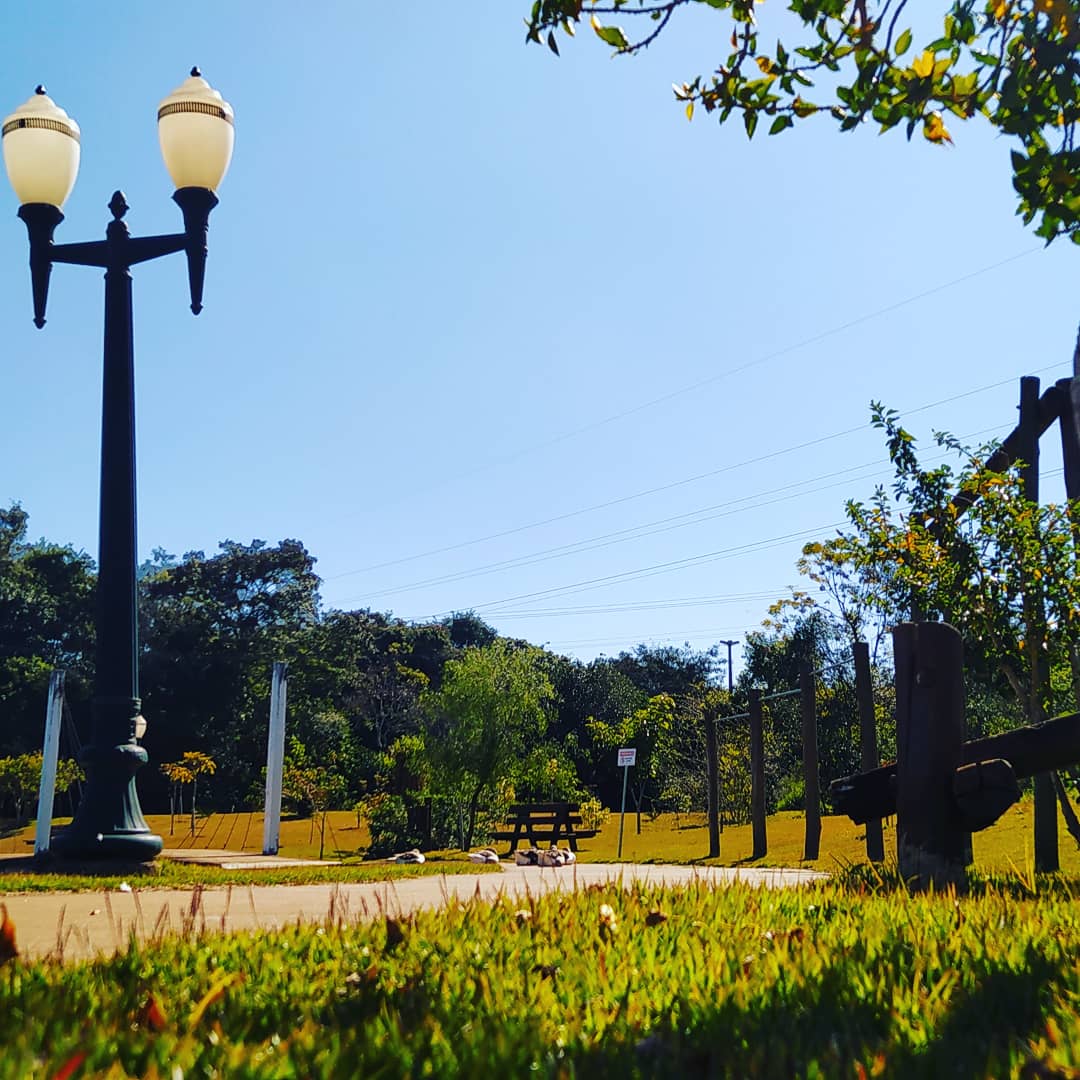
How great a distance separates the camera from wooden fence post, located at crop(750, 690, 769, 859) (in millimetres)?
17334

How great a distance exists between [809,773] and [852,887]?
11704 millimetres

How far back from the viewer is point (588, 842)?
26891 mm

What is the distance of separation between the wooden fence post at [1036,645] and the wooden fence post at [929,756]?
174 inches

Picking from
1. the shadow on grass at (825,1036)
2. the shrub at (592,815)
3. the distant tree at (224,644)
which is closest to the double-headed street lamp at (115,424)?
the shadow on grass at (825,1036)

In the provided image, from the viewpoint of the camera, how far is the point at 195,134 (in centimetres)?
918

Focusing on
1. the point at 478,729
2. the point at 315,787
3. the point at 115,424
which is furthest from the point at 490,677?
the point at 115,424

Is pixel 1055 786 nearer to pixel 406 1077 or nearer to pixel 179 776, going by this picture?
pixel 406 1077

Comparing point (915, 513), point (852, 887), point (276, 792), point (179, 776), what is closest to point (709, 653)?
point (179, 776)

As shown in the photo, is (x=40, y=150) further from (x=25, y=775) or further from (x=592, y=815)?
(x=25, y=775)

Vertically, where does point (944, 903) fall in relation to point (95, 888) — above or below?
above

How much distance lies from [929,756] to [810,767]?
38.7 feet

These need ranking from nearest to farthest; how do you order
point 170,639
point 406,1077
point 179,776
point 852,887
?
1. point 406,1077
2. point 852,887
3. point 179,776
4. point 170,639

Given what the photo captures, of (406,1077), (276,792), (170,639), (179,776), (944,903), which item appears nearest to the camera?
(406,1077)

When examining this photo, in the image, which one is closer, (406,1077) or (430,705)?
(406,1077)
